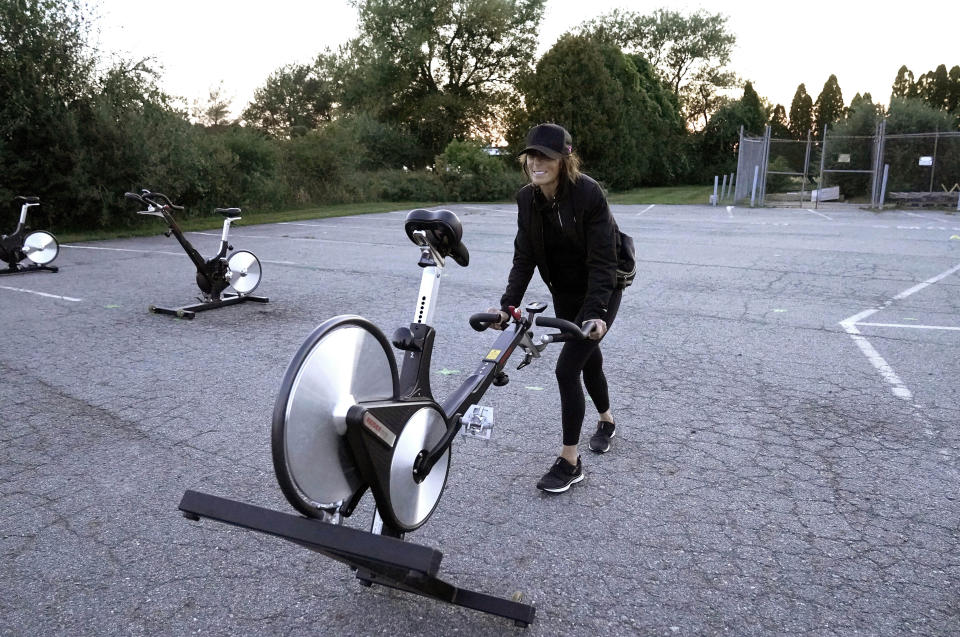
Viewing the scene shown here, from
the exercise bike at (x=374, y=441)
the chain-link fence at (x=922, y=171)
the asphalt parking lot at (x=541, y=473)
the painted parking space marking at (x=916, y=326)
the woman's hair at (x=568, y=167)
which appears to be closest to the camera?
the exercise bike at (x=374, y=441)

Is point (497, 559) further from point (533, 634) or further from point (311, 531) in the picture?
point (311, 531)

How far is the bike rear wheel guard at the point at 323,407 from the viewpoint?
2238 millimetres

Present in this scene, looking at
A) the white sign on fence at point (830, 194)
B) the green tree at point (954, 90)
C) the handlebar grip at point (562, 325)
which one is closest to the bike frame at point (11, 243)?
the handlebar grip at point (562, 325)

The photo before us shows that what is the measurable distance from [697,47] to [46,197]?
185 ft

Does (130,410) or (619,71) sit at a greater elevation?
(619,71)

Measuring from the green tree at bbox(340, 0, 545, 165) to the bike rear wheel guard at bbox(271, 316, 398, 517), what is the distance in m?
40.9

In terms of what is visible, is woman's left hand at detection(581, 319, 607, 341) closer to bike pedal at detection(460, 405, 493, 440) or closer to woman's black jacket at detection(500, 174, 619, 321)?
woman's black jacket at detection(500, 174, 619, 321)

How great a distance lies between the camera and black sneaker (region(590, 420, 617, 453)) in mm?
4289

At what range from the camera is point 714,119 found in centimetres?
5144

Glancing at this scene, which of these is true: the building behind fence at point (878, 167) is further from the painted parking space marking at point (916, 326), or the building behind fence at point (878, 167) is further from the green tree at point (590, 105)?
the painted parking space marking at point (916, 326)

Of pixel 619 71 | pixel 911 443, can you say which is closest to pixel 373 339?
pixel 911 443

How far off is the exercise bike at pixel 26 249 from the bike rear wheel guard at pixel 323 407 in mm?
10077

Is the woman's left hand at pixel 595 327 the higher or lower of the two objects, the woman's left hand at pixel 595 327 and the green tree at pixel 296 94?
the lower

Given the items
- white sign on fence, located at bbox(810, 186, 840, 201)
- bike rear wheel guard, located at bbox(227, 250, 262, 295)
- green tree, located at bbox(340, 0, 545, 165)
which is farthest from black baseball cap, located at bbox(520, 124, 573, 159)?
green tree, located at bbox(340, 0, 545, 165)
